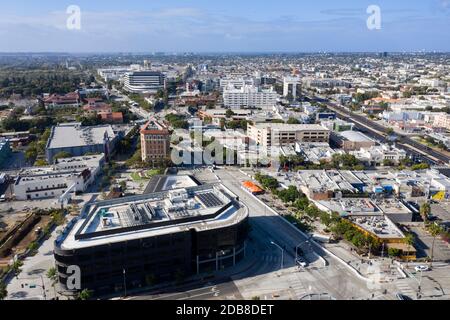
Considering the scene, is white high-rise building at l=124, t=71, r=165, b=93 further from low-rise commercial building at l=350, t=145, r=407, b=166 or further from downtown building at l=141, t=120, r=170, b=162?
low-rise commercial building at l=350, t=145, r=407, b=166

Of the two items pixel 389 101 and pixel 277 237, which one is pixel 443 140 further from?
pixel 277 237

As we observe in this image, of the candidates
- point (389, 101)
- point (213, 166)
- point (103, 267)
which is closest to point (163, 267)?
point (103, 267)

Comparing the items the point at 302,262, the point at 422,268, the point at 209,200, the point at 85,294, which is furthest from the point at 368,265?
the point at 85,294

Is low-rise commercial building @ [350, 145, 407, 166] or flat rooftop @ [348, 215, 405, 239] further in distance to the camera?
low-rise commercial building @ [350, 145, 407, 166]

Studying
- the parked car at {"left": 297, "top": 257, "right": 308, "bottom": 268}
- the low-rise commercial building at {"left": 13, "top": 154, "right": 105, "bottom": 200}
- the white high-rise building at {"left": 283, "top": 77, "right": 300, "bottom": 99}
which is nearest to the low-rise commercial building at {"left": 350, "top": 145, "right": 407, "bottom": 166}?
the parked car at {"left": 297, "top": 257, "right": 308, "bottom": 268}

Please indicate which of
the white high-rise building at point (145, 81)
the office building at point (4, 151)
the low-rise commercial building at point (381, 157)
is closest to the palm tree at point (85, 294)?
the office building at point (4, 151)

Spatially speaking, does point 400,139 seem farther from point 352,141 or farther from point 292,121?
point 292,121

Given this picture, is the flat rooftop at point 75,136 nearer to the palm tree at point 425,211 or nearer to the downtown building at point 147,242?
the downtown building at point 147,242
